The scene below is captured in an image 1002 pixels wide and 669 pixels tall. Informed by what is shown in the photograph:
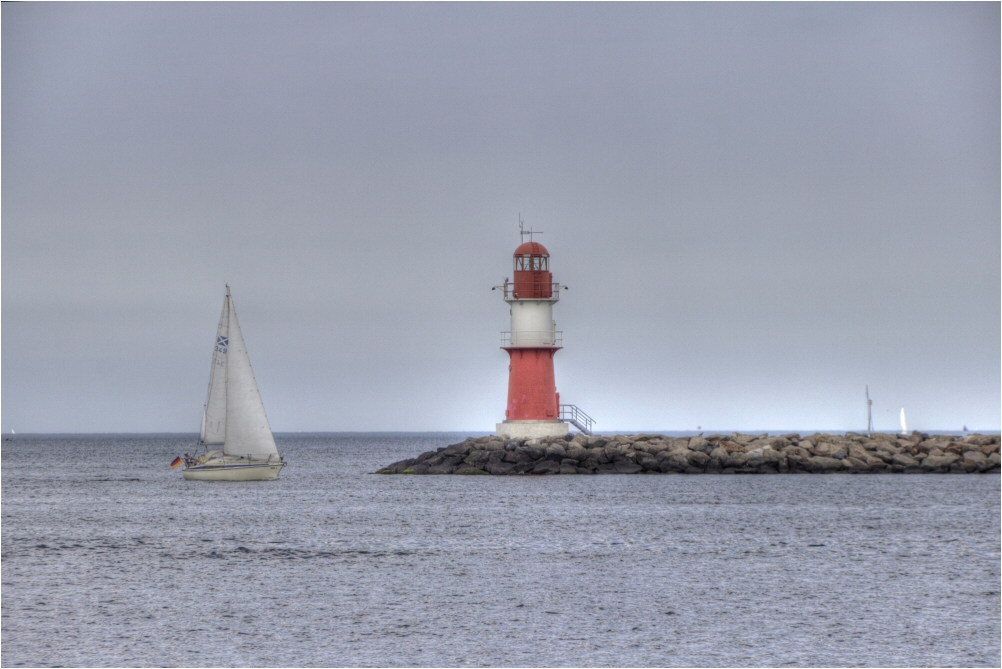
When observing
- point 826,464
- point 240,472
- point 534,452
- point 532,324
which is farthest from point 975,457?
point 240,472

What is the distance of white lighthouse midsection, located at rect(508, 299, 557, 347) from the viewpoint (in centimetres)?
4503

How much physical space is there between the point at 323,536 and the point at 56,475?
140 ft

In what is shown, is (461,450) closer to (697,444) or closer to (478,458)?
(478,458)

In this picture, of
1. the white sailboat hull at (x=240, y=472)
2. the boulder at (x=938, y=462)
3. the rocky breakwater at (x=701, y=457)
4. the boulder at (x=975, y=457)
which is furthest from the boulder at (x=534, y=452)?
the boulder at (x=975, y=457)

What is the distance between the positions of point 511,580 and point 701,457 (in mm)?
27914

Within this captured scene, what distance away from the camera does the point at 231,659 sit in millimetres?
17188

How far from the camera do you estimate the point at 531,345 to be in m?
44.9

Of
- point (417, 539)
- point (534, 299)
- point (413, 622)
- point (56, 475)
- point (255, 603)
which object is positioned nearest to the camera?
point (413, 622)

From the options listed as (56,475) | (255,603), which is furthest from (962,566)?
(56,475)

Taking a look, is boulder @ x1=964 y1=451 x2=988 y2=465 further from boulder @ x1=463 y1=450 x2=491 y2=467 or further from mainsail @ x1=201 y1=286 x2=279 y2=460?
mainsail @ x1=201 y1=286 x2=279 y2=460

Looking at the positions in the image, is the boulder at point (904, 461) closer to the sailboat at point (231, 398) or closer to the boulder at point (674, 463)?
the boulder at point (674, 463)

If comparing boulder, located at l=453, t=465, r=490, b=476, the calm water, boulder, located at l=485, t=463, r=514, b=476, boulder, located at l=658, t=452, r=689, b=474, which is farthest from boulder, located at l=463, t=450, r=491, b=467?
boulder, located at l=658, t=452, r=689, b=474

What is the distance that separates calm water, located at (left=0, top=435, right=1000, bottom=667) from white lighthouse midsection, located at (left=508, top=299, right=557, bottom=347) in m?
5.64

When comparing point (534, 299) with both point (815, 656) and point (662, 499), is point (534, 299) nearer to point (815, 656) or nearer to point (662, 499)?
point (662, 499)
